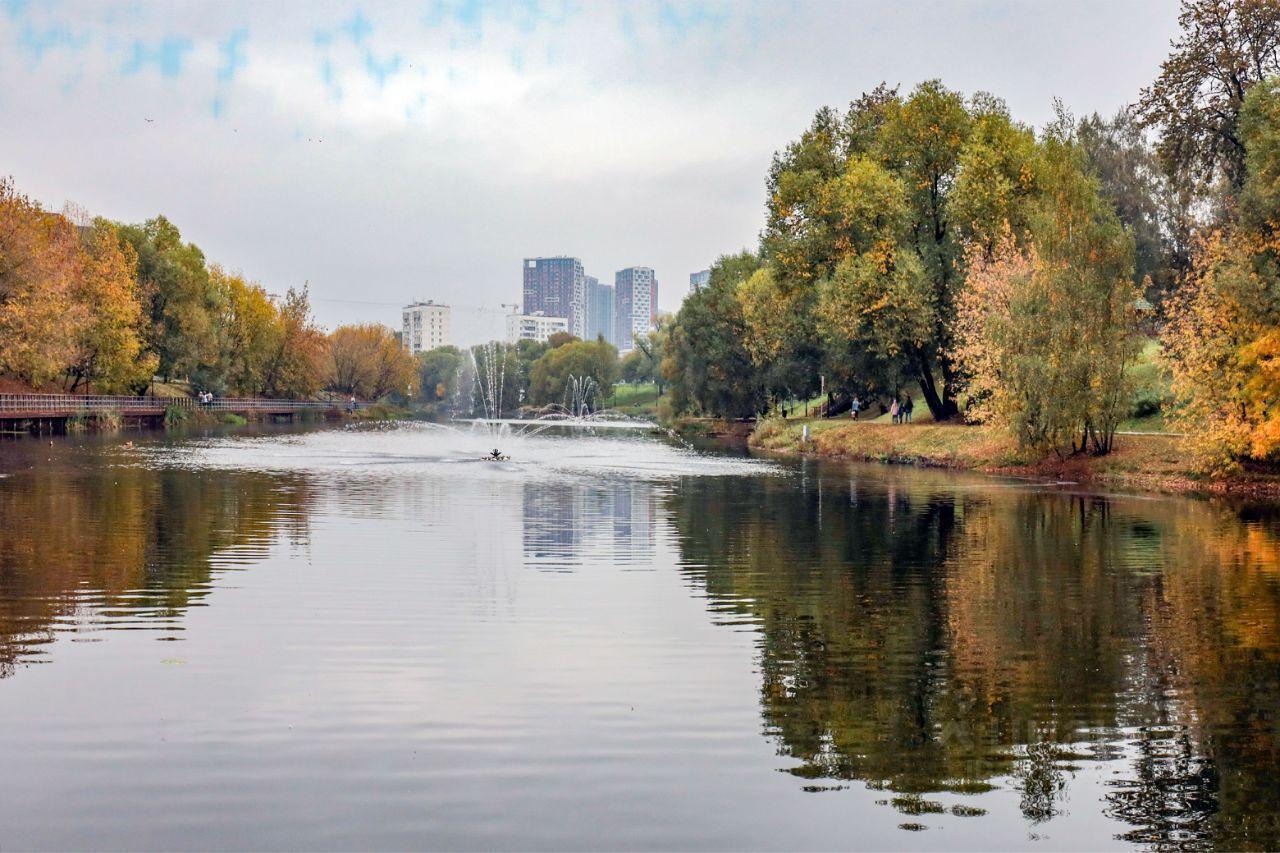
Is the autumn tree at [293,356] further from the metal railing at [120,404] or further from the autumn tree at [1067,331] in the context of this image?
the autumn tree at [1067,331]

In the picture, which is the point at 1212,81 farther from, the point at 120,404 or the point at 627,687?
the point at 120,404

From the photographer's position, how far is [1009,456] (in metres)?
51.5

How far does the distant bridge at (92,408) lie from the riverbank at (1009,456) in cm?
5492

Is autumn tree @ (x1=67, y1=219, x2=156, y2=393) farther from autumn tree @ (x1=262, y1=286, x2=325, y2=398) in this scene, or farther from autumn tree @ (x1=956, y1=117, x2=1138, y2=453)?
autumn tree @ (x1=956, y1=117, x2=1138, y2=453)

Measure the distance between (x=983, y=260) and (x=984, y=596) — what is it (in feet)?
141

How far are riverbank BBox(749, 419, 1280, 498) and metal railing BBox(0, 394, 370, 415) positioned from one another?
5585 cm

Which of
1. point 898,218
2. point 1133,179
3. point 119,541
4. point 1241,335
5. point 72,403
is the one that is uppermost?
point 1133,179

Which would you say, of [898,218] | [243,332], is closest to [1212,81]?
[898,218]

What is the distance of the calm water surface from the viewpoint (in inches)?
329

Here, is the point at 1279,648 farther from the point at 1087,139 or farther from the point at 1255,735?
the point at 1087,139

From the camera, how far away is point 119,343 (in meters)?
97.2

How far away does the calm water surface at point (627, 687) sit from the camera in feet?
27.5

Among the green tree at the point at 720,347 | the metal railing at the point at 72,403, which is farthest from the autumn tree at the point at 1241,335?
the metal railing at the point at 72,403

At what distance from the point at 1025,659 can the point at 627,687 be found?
5244mm
